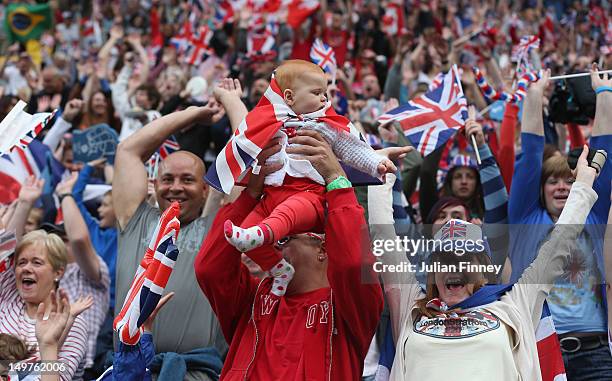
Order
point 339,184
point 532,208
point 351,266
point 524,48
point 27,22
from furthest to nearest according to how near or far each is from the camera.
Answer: point 27,22 → point 524,48 → point 532,208 → point 339,184 → point 351,266

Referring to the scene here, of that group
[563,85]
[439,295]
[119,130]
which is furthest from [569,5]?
[439,295]

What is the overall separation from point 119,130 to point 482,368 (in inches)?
264

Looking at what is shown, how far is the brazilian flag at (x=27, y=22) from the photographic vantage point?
1744 cm

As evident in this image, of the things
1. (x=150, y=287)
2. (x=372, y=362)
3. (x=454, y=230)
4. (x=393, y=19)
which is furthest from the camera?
(x=393, y=19)

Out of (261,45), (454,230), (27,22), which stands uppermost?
(27,22)

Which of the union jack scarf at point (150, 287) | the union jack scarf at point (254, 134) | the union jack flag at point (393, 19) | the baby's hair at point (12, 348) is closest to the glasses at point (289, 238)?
the union jack scarf at point (254, 134)

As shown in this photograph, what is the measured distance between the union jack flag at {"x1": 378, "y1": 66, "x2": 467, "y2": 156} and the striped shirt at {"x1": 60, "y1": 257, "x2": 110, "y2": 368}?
203cm

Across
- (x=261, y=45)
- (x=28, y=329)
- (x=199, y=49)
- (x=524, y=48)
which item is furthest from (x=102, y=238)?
(x=199, y=49)

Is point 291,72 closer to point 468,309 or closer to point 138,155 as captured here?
point 468,309

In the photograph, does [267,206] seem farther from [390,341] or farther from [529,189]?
[529,189]

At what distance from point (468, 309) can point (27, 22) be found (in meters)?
14.4

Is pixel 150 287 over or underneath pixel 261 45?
underneath

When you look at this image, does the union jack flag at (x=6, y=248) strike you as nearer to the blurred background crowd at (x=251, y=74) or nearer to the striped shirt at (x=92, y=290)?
the blurred background crowd at (x=251, y=74)

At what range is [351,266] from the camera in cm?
424
